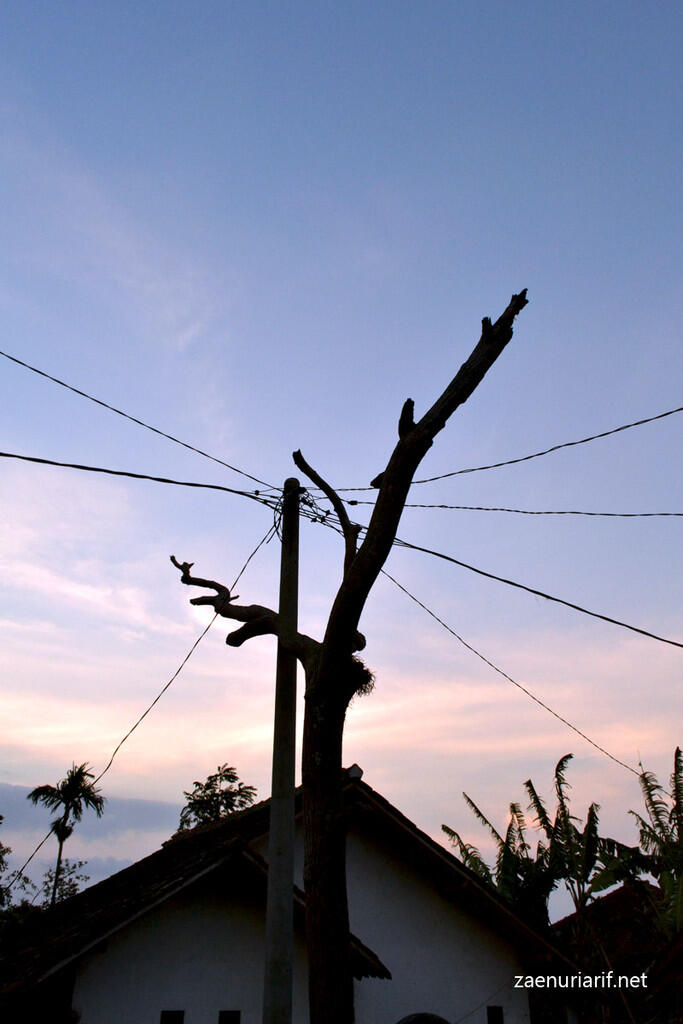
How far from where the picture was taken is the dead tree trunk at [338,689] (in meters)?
5.77

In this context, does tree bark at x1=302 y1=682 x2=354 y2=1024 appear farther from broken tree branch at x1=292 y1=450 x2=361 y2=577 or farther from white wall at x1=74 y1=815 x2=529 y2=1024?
white wall at x1=74 y1=815 x2=529 y2=1024

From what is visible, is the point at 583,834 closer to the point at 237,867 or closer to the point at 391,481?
the point at 237,867

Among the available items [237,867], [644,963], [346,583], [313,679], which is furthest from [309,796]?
[644,963]

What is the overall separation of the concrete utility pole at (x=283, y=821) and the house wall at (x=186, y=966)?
20.6 ft

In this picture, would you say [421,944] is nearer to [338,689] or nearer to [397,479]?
[338,689]

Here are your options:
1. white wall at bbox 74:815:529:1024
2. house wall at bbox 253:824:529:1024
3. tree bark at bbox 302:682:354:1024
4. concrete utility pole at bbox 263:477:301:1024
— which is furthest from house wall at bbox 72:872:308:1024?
tree bark at bbox 302:682:354:1024

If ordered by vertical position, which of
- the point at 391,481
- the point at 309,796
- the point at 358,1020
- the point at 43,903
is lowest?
the point at 358,1020

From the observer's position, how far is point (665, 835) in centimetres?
1786

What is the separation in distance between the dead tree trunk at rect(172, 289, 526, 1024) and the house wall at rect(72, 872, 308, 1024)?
7440 mm

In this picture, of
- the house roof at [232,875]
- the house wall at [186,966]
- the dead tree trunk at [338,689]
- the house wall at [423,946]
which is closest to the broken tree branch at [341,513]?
the dead tree trunk at [338,689]

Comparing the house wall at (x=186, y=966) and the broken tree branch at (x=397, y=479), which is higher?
the broken tree branch at (x=397, y=479)

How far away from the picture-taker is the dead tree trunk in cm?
577

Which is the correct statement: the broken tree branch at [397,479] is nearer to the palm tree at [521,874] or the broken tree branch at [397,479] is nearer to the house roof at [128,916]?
the house roof at [128,916]

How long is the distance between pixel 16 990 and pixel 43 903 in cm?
4088
